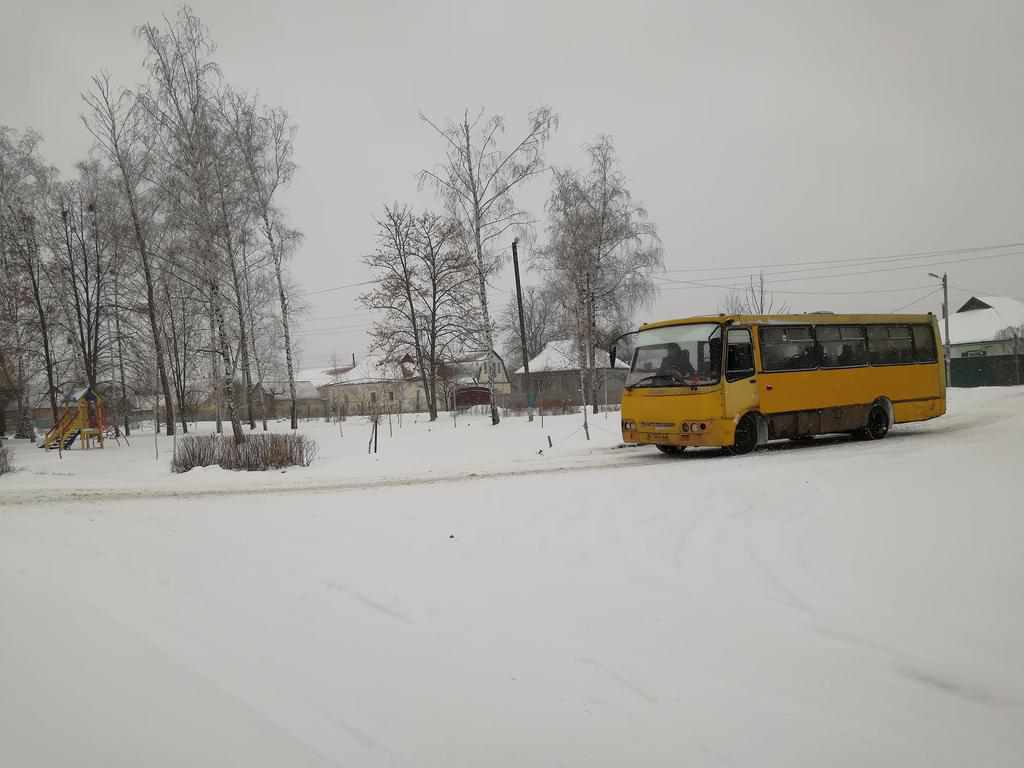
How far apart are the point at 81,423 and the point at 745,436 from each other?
889 inches

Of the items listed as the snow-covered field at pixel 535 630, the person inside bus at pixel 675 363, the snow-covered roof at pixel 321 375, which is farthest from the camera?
the snow-covered roof at pixel 321 375

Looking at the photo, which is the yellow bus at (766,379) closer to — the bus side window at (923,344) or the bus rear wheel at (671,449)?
the bus rear wheel at (671,449)

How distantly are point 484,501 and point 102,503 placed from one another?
5.61 m

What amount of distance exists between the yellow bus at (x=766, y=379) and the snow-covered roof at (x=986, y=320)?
2083 inches

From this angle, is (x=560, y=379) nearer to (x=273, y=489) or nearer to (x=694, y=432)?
(x=694, y=432)

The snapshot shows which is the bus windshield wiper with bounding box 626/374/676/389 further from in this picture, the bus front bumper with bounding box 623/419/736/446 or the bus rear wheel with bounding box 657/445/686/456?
the bus rear wheel with bounding box 657/445/686/456

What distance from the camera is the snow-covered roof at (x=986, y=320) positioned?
58.2 metres

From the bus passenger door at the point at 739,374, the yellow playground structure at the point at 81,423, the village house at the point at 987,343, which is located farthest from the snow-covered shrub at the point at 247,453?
the village house at the point at 987,343

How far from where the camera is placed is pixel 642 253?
101ft

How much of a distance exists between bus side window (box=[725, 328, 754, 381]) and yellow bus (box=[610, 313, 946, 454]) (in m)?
0.02

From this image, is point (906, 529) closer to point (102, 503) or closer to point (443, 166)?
point (102, 503)

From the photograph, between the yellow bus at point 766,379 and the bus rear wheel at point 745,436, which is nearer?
the yellow bus at point 766,379

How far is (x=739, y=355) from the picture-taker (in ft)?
41.3

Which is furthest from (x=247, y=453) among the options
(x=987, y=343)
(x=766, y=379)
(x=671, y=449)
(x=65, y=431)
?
(x=987, y=343)
